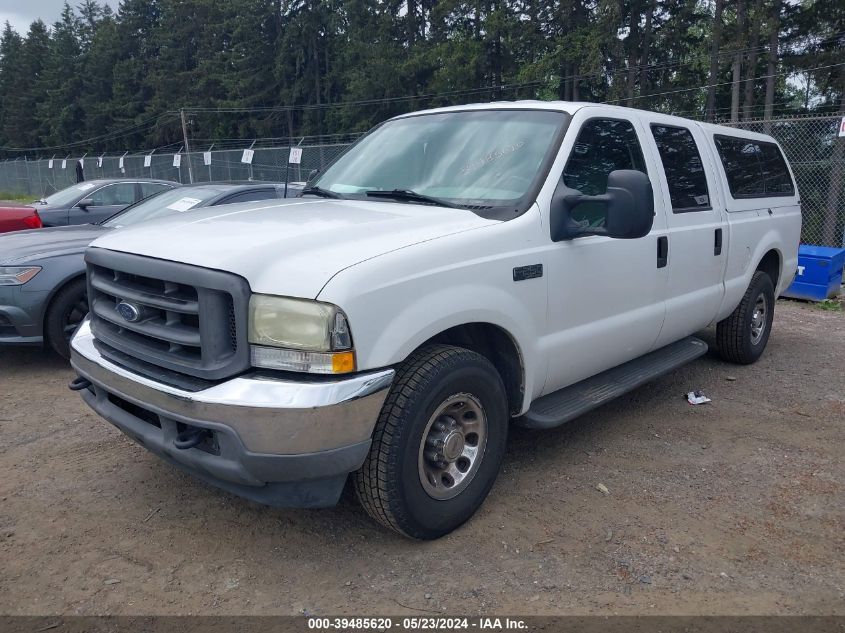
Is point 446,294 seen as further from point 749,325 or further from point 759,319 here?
point 759,319

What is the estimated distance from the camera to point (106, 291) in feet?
10.2

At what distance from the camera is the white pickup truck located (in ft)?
8.30

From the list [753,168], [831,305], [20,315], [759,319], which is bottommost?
[831,305]

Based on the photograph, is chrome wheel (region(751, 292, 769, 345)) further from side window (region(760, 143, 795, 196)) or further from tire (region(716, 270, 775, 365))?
side window (region(760, 143, 795, 196))

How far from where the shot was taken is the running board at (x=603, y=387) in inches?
138

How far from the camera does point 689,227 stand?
443 centimetres

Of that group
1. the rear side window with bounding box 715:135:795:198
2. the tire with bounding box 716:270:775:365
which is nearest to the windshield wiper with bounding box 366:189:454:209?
the rear side window with bounding box 715:135:795:198

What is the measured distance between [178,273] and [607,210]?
1.93m

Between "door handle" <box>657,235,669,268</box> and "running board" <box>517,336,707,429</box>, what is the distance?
67 centimetres

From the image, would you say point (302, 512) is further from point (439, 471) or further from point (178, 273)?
point (178, 273)

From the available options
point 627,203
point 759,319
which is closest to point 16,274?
point 627,203

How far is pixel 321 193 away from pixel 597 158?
5.33ft

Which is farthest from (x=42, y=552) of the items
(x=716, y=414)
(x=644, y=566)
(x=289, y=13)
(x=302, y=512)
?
(x=289, y=13)

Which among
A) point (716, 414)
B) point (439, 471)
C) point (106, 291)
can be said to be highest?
point (106, 291)
